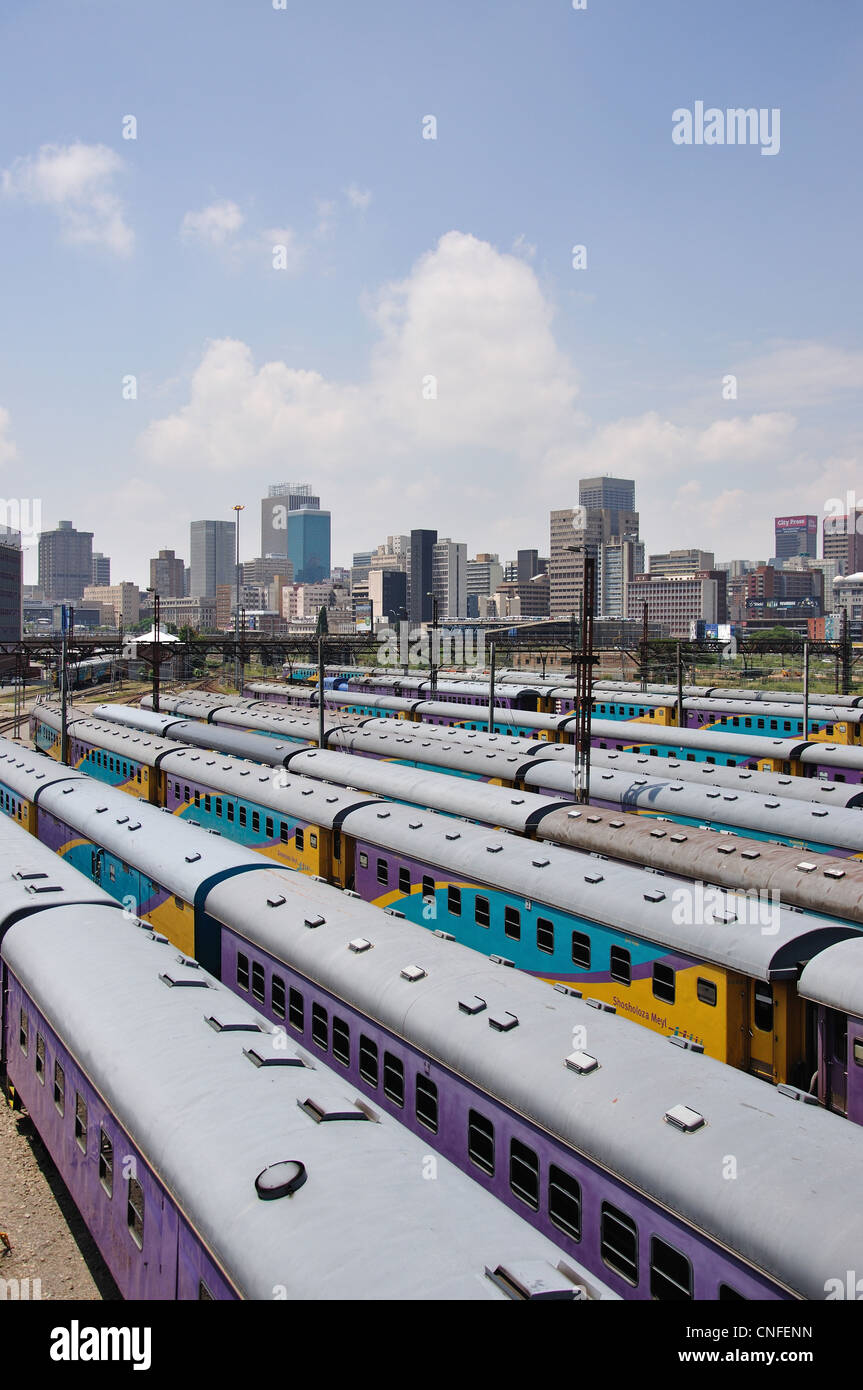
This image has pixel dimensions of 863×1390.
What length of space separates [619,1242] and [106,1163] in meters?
5.61

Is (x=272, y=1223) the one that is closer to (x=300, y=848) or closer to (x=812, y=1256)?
(x=812, y=1256)

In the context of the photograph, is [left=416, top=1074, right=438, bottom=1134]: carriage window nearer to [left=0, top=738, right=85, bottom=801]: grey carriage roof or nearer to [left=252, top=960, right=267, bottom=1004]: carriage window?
[left=252, top=960, right=267, bottom=1004]: carriage window

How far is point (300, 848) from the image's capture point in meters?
23.6

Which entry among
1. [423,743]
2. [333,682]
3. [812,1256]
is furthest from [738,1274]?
[333,682]

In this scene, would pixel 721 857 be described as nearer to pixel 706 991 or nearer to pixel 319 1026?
pixel 706 991

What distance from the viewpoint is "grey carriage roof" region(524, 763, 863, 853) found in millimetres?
20328

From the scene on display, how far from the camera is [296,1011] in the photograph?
13.8 m

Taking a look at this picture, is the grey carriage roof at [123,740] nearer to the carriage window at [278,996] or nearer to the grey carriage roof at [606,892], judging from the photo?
the grey carriage roof at [606,892]

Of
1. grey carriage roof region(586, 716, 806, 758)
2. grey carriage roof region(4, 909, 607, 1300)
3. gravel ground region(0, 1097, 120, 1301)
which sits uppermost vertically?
grey carriage roof region(586, 716, 806, 758)

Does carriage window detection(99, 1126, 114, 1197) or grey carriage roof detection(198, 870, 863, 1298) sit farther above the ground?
grey carriage roof detection(198, 870, 863, 1298)

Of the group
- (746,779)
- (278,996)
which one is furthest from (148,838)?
(746,779)

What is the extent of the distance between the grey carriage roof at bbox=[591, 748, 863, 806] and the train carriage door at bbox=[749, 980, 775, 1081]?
37.4ft

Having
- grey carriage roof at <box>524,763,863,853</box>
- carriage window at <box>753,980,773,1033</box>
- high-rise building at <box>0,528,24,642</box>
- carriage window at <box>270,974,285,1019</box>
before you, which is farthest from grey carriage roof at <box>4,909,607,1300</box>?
high-rise building at <box>0,528,24,642</box>
